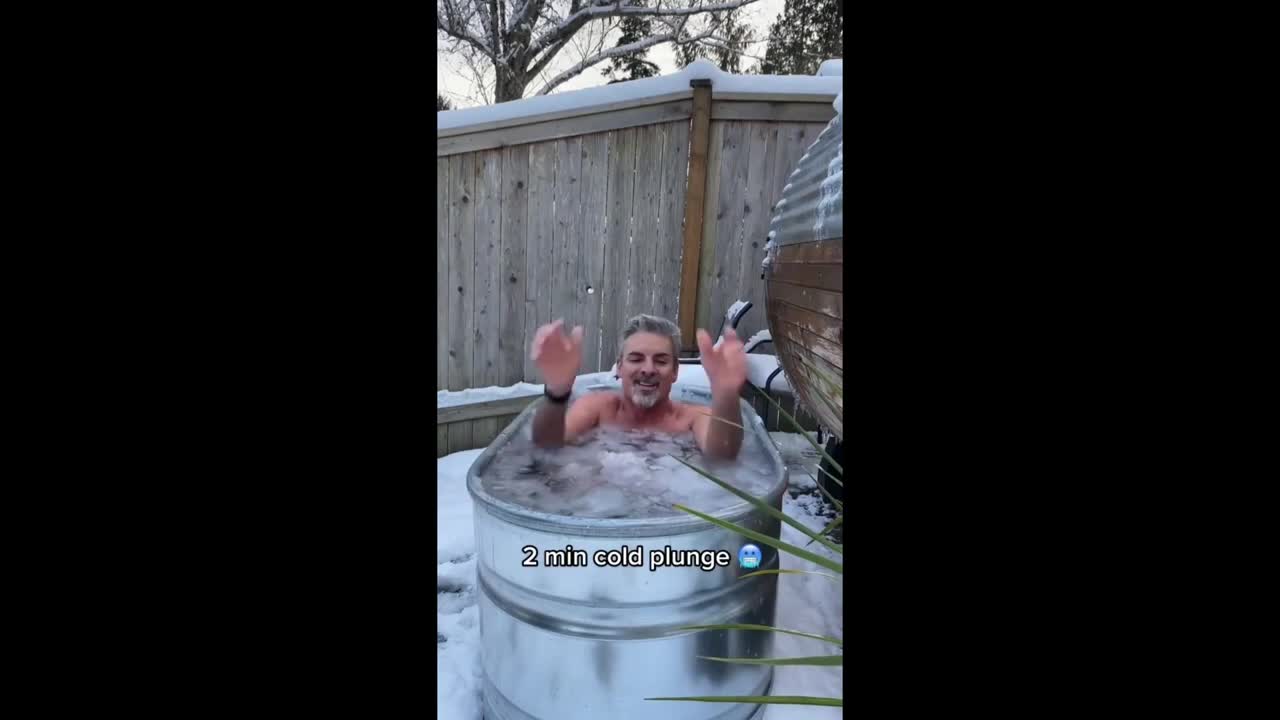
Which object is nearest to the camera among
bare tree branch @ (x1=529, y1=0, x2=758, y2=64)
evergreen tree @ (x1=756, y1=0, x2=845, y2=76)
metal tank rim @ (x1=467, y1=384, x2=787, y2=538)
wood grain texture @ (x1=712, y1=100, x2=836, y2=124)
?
evergreen tree @ (x1=756, y1=0, x2=845, y2=76)

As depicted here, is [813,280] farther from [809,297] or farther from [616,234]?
[616,234]

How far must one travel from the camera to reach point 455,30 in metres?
0.86

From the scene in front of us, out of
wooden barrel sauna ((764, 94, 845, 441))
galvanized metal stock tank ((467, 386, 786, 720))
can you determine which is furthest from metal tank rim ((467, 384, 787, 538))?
wooden barrel sauna ((764, 94, 845, 441))

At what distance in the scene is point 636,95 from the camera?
67.4 inches

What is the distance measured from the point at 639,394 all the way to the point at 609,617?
891 millimetres

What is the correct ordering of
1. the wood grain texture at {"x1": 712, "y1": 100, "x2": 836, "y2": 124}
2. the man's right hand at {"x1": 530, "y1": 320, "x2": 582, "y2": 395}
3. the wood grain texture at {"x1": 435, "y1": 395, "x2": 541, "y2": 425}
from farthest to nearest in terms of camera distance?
the wood grain texture at {"x1": 435, "y1": 395, "x2": 541, "y2": 425} → the man's right hand at {"x1": 530, "y1": 320, "x2": 582, "y2": 395} → the wood grain texture at {"x1": 712, "y1": 100, "x2": 836, "y2": 124}

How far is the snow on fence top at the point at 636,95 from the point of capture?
4.59 feet

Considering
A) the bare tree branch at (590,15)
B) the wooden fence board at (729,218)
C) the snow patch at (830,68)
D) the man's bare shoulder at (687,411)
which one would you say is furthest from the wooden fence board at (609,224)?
the snow patch at (830,68)

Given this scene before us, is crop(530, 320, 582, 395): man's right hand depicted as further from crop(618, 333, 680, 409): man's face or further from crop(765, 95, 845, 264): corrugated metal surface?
crop(765, 95, 845, 264): corrugated metal surface

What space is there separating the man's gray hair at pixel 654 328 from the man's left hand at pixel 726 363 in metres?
0.25

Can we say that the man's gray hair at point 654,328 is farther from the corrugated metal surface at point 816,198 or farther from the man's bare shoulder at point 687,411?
the corrugated metal surface at point 816,198

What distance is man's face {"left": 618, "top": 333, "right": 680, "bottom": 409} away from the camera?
5.86 ft
